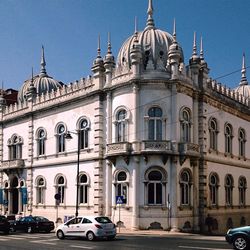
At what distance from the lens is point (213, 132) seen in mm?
40375

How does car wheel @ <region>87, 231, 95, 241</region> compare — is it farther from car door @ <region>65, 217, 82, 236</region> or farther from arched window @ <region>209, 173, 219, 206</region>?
arched window @ <region>209, 173, 219, 206</region>

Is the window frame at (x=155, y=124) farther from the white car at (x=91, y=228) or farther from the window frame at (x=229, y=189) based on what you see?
the window frame at (x=229, y=189)

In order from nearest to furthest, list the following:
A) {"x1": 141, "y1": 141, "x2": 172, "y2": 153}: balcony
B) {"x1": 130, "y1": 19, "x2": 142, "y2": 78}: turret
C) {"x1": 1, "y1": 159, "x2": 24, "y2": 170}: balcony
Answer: {"x1": 141, "y1": 141, "x2": 172, "y2": 153}: balcony, {"x1": 130, "y1": 19, "x2": 142, "y2": 78}: turret, {"x1": 1, "y1": 159, "x2": 24, "y2": 170}: balcony

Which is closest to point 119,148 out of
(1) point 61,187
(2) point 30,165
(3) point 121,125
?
(3) point 121,125

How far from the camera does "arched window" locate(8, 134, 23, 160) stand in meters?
48.1

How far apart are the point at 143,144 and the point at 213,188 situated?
950cm

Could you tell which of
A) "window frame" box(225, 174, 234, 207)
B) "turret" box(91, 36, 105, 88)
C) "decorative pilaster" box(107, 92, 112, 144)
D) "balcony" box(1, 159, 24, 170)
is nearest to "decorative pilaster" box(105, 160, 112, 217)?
"decorative pilaster" box(107, 92, 112, 144)

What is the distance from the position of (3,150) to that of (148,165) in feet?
74.7

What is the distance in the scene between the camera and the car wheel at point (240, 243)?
1941 centimetres

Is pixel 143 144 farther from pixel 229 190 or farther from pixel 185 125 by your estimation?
pixel 229 190

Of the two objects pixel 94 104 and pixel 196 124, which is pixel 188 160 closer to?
pixel 196 124

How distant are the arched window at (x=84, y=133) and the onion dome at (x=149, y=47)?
5969mm

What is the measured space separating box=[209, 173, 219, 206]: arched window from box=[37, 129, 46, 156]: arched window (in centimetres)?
1663

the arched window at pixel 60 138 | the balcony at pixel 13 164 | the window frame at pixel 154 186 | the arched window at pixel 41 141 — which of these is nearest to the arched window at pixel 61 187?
the arched window at pixel 60 138
